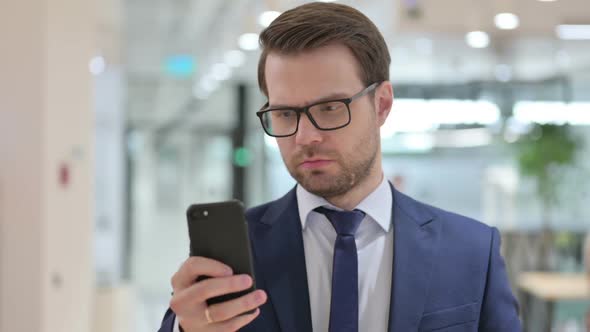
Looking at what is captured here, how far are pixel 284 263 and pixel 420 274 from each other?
27cm

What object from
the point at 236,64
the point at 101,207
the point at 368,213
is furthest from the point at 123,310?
the point at 368,213

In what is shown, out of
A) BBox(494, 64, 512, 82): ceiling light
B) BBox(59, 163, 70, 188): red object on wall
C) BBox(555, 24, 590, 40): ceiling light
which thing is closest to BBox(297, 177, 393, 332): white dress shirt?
BBox(59, 163, 70, 188): red object on wall

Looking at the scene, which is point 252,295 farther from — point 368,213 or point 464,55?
point 464,55

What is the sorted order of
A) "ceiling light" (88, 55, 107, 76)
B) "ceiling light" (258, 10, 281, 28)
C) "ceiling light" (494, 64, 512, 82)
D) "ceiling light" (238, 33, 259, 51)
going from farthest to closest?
"ceiling light" (494, 64, 512, 82)
"ceiling light" (88, 55, 107, 76)
"ceiling light" (238, 33, 259, 51)
"ceiling light" (258, 10, 281, 28)

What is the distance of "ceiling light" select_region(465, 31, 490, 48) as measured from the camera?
7691mm

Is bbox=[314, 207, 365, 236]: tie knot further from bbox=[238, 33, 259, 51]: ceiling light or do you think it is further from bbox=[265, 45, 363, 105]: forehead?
bbox=[238, 33, 259, 51]: ceiling light

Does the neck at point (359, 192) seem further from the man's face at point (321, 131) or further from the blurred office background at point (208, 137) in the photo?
the blurred office background at point (208, 137)

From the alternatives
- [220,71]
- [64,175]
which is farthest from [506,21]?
[220,71]

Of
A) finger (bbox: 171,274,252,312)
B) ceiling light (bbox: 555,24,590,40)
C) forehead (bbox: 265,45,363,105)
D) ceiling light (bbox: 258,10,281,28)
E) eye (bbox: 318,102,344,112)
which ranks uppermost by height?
ceiling light (bbox: 555,24,590,40)

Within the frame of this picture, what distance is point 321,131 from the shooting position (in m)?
1.41

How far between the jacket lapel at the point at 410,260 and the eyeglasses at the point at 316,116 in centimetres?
27

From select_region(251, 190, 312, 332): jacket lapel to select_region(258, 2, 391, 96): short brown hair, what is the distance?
26 centimetres

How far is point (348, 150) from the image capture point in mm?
1431

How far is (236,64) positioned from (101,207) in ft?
10.8
